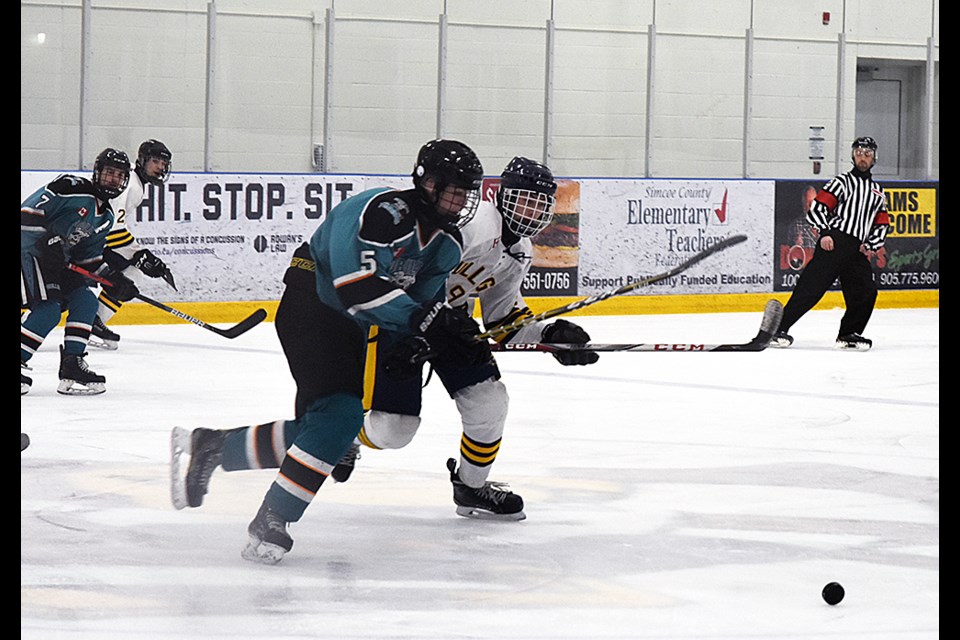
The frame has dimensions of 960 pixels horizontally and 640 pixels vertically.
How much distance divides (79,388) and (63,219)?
24.9 inches

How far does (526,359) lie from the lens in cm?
725

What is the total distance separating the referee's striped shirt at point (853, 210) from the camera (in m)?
8.24

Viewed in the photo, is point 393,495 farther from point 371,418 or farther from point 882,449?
point 882,449

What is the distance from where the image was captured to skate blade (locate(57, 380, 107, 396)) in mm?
5734

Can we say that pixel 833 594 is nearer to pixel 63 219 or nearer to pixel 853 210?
pixel 63 219

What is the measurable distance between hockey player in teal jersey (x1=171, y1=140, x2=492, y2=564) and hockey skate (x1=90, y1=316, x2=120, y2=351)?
4.16 meters

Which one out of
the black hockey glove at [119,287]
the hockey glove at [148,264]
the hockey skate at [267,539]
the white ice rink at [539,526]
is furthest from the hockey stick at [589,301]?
the hockey glove at [148,264]

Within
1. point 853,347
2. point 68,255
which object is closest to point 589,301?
point 68,255

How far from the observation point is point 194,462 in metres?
3.40

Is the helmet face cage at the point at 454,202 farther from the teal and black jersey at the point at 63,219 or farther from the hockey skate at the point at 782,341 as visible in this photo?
the hockey skate at the point at 782,341

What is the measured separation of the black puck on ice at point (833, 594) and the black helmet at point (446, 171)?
1.07 m

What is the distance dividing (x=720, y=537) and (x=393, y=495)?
87cm

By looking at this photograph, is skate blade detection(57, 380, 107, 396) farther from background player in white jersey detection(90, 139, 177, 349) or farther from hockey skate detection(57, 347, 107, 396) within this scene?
background player in white jersey detection(90, 139, 177, 349)
